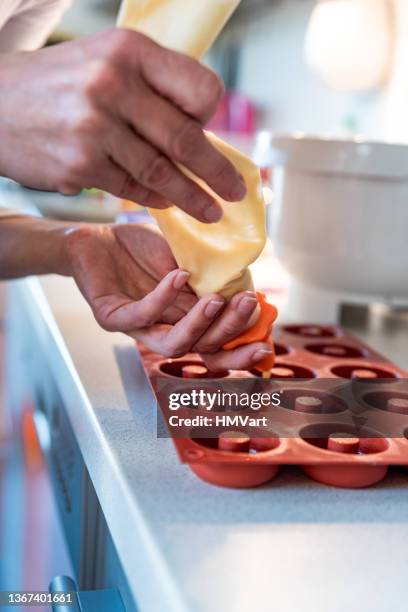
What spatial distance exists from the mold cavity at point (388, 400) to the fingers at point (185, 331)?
15 cm

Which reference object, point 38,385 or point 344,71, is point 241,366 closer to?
point 38,385

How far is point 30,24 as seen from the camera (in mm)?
991

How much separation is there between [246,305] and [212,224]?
7 cm

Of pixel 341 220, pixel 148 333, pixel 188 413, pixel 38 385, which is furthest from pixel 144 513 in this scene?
pixel 38 385

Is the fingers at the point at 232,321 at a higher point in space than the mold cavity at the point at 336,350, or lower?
higher

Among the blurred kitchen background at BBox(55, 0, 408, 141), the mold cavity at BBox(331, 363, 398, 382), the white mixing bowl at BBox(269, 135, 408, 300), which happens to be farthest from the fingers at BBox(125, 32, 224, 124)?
the blurred kitchen background at BBox(55, 0, 408, 141)

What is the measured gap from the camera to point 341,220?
0.85 m

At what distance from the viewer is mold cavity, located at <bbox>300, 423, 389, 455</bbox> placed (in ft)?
1.65

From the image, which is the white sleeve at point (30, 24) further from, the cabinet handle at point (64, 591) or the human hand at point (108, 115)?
the cabinet handle at point (64, 591)

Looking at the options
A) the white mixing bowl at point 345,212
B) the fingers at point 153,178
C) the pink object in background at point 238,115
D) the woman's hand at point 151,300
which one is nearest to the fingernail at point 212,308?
the woman's hand at point 151,300

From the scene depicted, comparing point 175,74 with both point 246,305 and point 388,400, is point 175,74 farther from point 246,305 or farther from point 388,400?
point 388,400

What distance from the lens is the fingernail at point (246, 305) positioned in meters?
0.58

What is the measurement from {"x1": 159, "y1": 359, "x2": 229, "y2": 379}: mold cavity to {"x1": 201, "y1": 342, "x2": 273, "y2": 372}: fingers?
1 cm

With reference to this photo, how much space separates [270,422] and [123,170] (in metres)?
0.21
